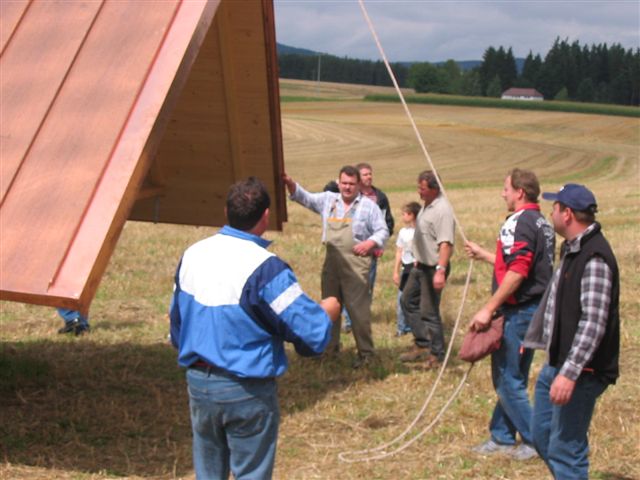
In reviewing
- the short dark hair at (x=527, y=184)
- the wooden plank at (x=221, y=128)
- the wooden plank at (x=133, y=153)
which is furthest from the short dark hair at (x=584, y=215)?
the wooden plank at (x=221, y=128)

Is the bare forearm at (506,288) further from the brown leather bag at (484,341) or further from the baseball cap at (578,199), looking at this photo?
the baseball cap at (578,199)

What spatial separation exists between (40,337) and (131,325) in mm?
982

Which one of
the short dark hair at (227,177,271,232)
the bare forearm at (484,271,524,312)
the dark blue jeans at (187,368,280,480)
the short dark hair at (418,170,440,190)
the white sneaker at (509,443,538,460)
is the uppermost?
the short dark hair at (227,177,271,232)

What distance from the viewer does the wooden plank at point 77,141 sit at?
5.54 m

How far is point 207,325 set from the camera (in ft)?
13.6

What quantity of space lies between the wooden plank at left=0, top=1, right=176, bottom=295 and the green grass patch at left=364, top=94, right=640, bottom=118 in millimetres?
71241

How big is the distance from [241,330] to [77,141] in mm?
2378

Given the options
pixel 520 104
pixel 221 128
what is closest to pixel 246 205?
pixel 221 128

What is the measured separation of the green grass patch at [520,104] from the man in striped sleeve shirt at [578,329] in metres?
72.0

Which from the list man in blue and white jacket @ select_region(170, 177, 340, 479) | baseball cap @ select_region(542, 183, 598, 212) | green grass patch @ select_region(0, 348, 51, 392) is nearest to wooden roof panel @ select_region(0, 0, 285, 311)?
man in blue and white jacket @ select_region(170, 177, 340, 479)

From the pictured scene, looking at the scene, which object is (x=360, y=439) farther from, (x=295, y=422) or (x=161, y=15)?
(x=161, y=15)

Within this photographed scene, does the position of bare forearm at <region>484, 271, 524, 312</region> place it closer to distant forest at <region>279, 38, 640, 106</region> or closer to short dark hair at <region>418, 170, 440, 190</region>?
short dark hair at <region>418, 170, 440, 190</region>

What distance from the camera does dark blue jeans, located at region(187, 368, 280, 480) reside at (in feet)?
13.6

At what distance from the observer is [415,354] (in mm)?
9344
